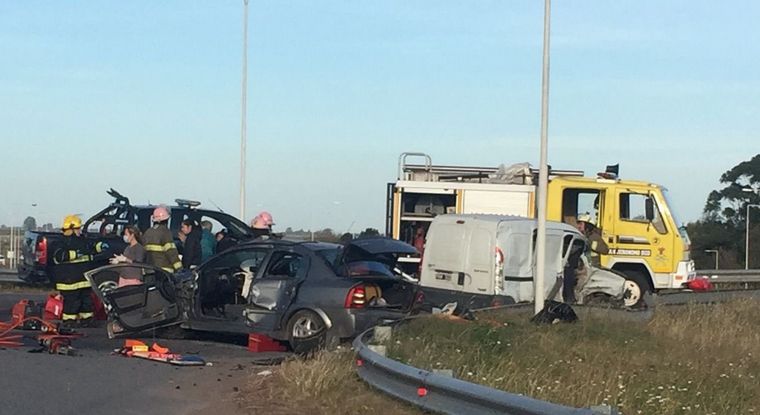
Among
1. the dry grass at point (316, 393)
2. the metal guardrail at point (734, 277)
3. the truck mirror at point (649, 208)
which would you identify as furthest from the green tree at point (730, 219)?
the dry grass at point (316, 393)

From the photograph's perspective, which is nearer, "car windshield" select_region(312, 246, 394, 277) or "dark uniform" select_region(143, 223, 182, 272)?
"car windshield" select_region(312, 246, 394, 277)

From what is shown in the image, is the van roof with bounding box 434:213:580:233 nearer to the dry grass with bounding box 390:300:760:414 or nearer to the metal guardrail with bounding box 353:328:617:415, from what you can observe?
the dry grass with bounding box 390:300:760:414

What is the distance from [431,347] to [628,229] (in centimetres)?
1009

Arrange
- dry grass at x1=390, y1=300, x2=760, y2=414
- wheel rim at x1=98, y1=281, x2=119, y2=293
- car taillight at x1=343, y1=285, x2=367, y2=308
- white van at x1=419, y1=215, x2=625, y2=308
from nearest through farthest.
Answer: dry grass at x1=390, y1=300, x2=760, y2=414, car taillight at x1=343, y1=285, x2=367, y2=308, wheel rim at x1=98, y1=281, x2=119, y2=293, white van at x1=419, y1=215, x2=625, y2=308

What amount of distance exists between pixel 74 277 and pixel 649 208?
10.2 meters

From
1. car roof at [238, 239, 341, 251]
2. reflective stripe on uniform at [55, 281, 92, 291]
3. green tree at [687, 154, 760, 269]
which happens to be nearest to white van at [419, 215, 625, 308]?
car roof at [238, 239, 341, 251]

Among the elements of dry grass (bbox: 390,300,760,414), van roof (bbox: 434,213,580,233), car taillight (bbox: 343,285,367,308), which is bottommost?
dry grass (bbox: 390,300,760,414)

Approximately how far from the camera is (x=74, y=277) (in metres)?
16.3

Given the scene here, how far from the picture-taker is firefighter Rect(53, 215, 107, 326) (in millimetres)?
Result: 16234

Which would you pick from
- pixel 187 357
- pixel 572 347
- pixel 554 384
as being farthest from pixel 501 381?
pixel 187 357

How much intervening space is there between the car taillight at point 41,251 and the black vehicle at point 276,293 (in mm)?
6873

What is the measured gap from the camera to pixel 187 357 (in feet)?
41.5

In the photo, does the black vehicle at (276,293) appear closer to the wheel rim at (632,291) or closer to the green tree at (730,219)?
the wheel rim at (632,291)

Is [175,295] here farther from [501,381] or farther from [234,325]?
[501,381]
